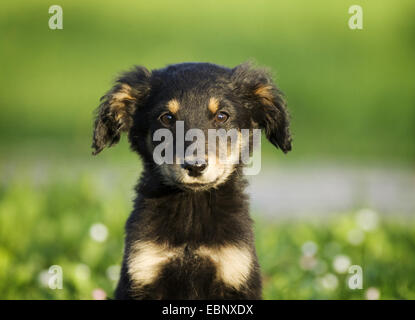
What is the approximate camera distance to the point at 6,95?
11.3 meters

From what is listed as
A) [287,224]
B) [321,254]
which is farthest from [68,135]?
[321,254]

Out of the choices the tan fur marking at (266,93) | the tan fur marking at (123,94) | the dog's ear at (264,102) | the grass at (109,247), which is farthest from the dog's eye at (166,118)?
the grass at (109,247)

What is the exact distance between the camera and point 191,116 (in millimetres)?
3818

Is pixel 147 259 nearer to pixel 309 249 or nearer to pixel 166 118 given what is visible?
pixel 166 118

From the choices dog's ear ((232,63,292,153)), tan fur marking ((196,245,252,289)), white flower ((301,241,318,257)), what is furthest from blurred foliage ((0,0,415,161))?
tan fur marking ((196,245,252,289))

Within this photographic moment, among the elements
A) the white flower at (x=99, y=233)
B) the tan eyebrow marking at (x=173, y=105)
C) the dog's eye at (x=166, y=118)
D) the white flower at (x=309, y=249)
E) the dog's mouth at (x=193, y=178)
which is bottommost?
the white flower at (x=309, y=249)

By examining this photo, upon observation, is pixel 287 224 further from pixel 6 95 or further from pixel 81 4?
pixel 81 4

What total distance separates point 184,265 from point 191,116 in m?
0.93

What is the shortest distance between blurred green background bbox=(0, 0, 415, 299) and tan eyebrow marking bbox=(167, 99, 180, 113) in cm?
190

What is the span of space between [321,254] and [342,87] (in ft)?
21.0

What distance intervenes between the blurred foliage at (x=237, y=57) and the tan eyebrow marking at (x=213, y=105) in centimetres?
575

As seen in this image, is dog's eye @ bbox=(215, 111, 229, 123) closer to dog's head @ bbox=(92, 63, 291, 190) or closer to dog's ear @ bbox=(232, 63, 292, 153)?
dog's head @ bbox=(92, 63, 291, 190)

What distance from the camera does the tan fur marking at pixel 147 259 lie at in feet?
12.4

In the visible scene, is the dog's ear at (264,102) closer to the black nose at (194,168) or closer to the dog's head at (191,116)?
the dog's head at (191,116)
